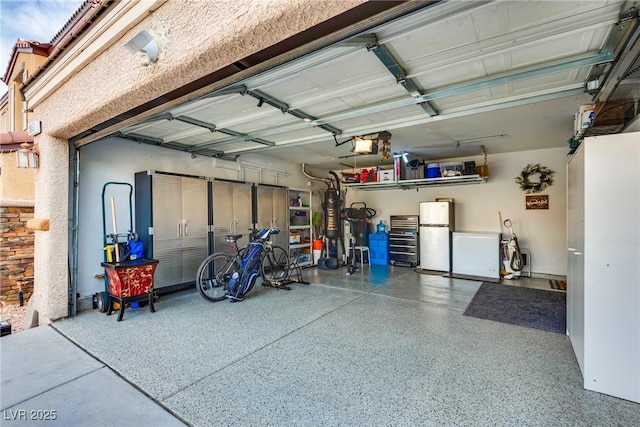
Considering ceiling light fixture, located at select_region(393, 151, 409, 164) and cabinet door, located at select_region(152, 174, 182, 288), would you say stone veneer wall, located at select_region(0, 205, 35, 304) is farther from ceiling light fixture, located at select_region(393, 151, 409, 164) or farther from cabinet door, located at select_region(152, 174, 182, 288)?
ceiling light fixture, located at select_region(393, 151, 409, 164)

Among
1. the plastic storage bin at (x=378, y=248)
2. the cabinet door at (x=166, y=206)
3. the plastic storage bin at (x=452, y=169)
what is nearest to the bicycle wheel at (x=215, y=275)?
the cabinet door at (x=166, y=206)

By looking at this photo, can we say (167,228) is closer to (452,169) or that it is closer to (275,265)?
(275,265)

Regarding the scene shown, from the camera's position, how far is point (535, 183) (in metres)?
5.94

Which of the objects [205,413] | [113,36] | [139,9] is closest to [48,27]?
[113,36]

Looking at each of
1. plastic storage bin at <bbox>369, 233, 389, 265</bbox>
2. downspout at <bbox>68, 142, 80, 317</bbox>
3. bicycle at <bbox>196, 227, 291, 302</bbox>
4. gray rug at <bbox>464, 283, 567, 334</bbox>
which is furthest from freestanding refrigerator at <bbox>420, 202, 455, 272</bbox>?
downspout at <bbox>68, 142, 80, 317</bbox>

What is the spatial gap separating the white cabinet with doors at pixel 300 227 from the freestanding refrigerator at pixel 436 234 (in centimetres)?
281

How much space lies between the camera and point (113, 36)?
2410 mm

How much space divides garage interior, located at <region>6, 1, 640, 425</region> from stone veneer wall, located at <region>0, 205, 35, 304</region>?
184cm

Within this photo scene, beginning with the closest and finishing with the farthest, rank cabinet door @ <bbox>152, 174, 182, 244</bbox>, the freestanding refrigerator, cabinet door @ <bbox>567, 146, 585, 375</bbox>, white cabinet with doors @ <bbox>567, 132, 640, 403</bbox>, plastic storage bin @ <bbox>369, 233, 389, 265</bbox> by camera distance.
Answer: white cabinet with doors @ <bbox>567, 132, 640, 403</bbox>, cabinet door @ <bbox>567, 146, 585, 375</bbox>, cabinet door @ <bbox>152, 174, 182, 244</bbox>, the freestanding refrigerator, plastic storage bin @ <bbox>369, 233, 389, 265</bbox>

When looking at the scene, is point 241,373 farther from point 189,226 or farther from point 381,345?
point 189,226

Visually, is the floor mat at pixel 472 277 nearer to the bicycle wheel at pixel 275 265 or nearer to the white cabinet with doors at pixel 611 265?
the bicycle wheel at pixel 275 265

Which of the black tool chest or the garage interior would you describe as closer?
the garage interior

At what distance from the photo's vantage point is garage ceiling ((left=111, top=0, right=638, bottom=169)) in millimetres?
1978

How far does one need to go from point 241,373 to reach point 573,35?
3.65 meters
